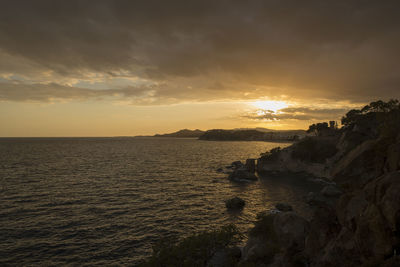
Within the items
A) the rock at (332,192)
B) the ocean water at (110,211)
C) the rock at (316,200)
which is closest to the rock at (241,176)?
the ocean water at (110,211)

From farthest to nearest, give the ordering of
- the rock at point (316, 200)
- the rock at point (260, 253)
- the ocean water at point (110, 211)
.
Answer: the rock at point (316, 200) < the ocean water at point (110, 211) < the rock at point (260, 253)

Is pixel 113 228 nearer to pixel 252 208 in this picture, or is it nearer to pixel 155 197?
pixel 155 197

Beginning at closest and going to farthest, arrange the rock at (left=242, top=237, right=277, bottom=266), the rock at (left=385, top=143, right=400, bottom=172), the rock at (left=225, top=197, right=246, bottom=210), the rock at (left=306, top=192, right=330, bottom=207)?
the rock at (left=385, top=143, right=400, bottom=172)
the rock at (left=242, top=237, right=277, bottom=266)
the rock at (left=225, top=197, right=246, bottom=210)
the rock at (left=306, top=192, right=330, bottom=207)

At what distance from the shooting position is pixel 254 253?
19125mm

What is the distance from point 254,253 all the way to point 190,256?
5691 mm

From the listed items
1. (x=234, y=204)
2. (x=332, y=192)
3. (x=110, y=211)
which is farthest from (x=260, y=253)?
(x=332, y=192)

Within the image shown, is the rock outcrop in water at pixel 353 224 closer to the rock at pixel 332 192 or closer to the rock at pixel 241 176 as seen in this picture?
the rock at pixel 332 192

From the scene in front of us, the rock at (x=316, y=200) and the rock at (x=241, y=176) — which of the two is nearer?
Result: the rock at (x=316, y=200)

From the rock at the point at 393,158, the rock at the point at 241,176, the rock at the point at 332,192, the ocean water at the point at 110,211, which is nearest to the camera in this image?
the rock at the point at 393,158

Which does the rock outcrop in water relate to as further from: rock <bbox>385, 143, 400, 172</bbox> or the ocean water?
the ocean water

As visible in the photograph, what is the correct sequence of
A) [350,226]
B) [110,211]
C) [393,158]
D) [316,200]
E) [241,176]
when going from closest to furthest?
[350,226] → [393,158] → [110,211] → [316,200] → [241,176]

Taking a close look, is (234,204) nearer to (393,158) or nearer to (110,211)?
(110,211)

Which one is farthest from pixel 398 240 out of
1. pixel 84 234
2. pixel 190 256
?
pixel 84 234

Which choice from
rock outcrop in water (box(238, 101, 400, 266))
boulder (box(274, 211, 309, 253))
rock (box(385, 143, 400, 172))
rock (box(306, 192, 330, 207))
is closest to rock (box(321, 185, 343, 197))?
rock (box(306, 192, 330, 207))
